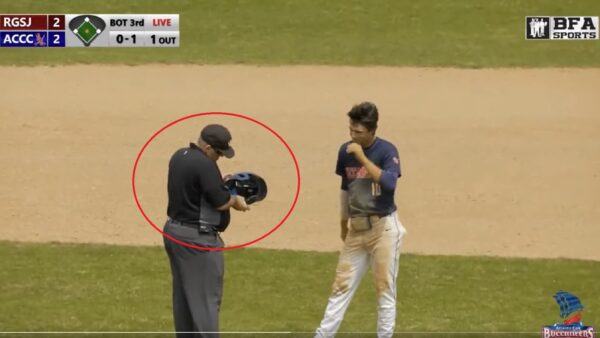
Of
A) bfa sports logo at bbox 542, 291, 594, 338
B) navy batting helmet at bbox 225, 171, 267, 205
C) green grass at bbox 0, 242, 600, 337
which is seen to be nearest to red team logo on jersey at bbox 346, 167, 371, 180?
navy batting helmet at bbox 225, 171, 267, 205

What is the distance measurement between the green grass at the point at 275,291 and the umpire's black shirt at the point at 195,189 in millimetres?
2888

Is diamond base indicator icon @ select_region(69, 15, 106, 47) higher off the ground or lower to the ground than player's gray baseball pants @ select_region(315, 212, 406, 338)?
higher

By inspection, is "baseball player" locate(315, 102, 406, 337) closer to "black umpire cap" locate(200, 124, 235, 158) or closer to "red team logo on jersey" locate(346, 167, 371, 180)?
"red team logo on jersey" locate(346, 167, 371, 180)

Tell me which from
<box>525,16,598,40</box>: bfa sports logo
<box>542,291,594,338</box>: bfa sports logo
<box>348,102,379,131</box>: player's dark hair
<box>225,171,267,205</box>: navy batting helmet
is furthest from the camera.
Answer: <box>525,16,598,40</box>: bfa sports logo

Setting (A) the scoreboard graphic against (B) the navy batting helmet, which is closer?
(B) the navy batting helmet

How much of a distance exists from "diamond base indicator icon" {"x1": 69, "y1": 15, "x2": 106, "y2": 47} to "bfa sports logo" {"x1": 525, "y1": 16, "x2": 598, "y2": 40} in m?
8.01

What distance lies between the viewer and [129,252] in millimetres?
19656

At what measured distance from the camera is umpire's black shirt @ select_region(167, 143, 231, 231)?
1328 centimetres

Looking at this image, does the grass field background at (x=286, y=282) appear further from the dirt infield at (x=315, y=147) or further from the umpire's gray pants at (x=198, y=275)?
the umpire's gray pants at (x=198, y=275)

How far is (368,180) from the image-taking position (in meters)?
14.1

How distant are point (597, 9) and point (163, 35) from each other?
829cm

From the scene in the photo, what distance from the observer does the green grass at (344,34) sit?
2772cm

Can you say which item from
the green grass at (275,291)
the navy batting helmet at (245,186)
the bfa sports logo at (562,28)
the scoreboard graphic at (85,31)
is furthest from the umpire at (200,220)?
the bfa sports logo at (562,28)

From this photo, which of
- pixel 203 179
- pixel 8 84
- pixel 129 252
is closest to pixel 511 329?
pixel 203 179
